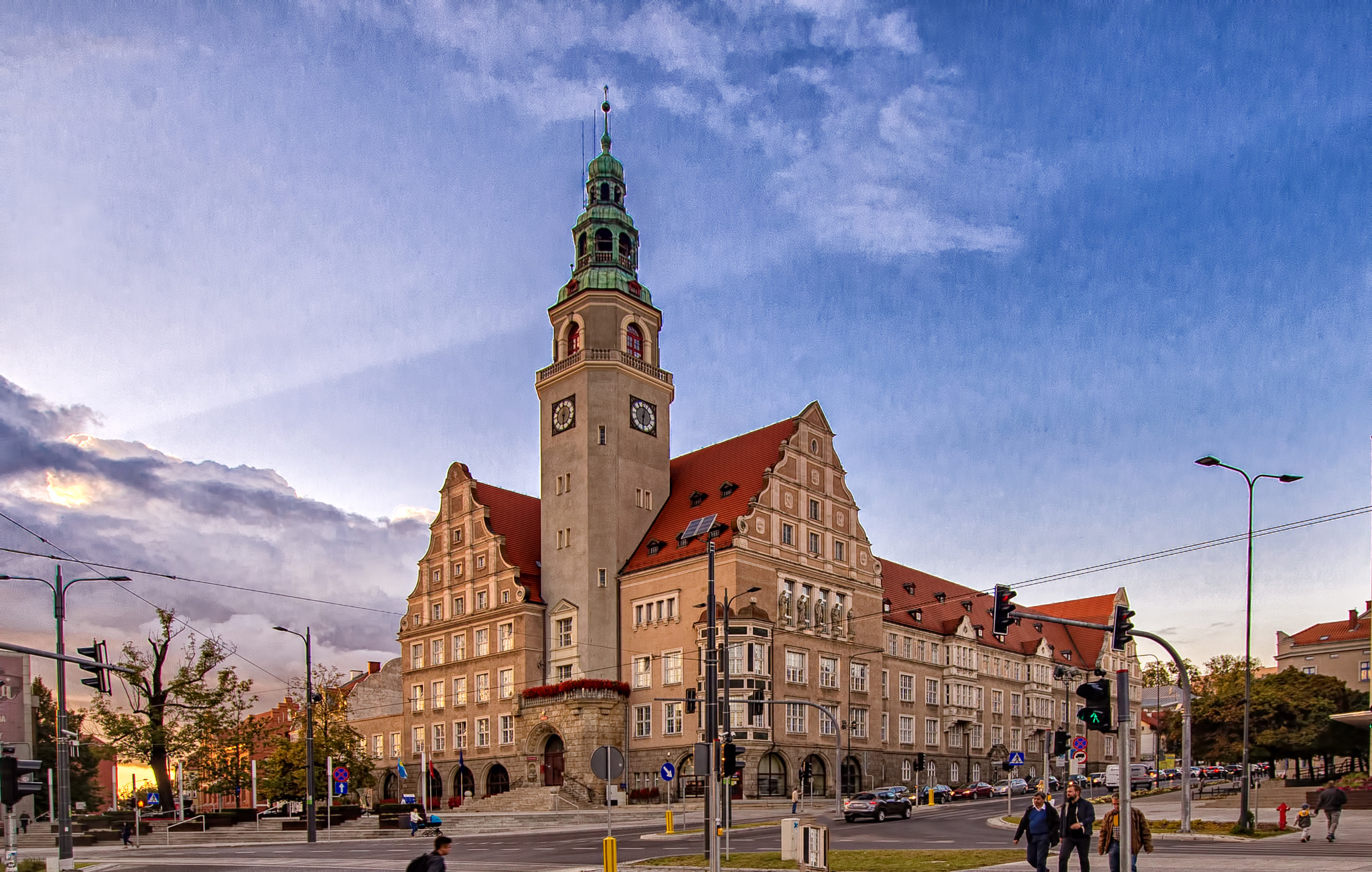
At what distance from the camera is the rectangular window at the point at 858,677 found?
2741 inches

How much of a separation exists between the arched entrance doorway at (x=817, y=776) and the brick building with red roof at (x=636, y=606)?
0.76 feet

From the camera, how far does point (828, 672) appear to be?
222ft

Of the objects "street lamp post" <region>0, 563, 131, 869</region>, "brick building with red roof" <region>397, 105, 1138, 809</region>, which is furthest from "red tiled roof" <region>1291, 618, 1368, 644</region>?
"street lamp post" <region>0, 563, 131, 869</region>

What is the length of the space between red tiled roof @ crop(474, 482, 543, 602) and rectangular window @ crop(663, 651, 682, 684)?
1114cm

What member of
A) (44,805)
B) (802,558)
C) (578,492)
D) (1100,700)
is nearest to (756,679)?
(802,558)

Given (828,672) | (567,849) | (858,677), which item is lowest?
(567,849)

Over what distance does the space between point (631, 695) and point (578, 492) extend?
1298cm

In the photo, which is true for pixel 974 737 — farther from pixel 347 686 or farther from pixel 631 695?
pixel 347 686

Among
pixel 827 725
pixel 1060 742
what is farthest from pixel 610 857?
pixel 827 725

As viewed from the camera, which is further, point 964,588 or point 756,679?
point 964,588

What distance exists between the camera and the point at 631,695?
67.0 m

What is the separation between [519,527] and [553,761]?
1739cm

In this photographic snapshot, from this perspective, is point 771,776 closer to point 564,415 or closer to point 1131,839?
point 564,415

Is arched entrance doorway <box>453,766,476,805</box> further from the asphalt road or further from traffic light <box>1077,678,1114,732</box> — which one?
traffic light <box>1077,678,1114,732</box>
